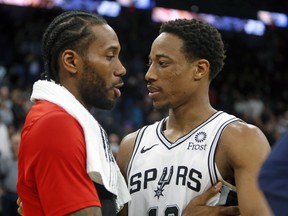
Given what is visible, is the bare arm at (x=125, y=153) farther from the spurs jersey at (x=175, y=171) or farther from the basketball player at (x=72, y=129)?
the basketball player at (x=72, y=129)

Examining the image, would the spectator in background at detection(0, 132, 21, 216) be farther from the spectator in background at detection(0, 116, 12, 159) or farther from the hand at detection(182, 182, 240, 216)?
the hand at detection(182, 182, 240, 216)

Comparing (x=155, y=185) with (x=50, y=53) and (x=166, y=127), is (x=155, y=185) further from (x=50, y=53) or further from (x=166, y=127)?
(x=50, y=53)

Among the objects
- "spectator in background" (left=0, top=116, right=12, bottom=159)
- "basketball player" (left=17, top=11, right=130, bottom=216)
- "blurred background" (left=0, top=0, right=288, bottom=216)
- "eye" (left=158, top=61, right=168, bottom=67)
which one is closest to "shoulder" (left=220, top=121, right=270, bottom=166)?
"eye" (left=158, top=61, right=168, bottom=67)

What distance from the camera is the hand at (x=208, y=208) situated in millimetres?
2734

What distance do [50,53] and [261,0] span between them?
39.2 ft

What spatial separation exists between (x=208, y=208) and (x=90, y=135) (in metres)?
0.77

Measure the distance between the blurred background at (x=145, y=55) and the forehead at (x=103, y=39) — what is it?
6353 mm

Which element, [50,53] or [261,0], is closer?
[50,53]

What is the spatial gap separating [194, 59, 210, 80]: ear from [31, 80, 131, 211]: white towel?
0.76 metres

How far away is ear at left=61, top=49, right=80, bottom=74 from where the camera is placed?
2342mm

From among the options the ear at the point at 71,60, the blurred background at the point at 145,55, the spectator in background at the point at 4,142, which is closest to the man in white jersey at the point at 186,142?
the ear at the point at 71,60

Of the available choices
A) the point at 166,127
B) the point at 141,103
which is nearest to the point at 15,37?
the point at 141,103

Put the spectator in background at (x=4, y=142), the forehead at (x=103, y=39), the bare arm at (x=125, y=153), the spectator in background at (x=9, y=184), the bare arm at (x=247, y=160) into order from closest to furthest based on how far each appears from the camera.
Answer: the forehead at (x=103, y=39), the bare arm at (x=247, y=160), the bare arm at (x=125, y=153), the spectator in background at (x=9, y=184), the spectator in background at (x=4, y=142)

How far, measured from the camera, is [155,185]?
2908 millimetres
